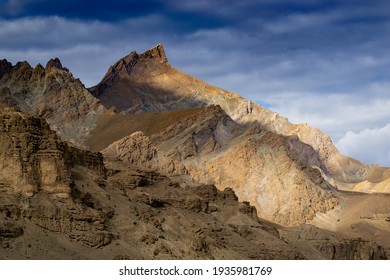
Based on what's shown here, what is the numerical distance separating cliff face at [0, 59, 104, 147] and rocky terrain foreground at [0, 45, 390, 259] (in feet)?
0.71

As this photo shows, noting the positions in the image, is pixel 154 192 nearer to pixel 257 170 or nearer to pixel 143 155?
pixel 143 155

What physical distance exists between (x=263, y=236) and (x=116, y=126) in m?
90.1

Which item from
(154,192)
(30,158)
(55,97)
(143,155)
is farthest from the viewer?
(55,97)

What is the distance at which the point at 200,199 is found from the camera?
324ft

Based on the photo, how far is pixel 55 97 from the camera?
19000cm

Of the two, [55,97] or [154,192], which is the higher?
[55,97]

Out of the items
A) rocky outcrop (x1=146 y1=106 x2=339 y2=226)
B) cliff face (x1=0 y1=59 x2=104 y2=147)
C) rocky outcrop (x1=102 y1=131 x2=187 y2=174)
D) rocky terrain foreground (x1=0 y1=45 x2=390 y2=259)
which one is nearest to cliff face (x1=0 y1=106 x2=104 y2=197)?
rocky terrain foreground (x1=0 y1=45 x2=390 y2=259)

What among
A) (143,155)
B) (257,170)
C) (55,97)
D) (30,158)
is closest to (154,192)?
(30,158)

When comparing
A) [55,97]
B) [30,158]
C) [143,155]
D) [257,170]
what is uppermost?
[55,97]

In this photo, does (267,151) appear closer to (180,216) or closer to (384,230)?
(384,230)

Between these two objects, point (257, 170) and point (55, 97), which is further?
point (55, 97)

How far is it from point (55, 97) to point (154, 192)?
97.3 meters

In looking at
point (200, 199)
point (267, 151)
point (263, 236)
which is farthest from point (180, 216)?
point (267, 151)

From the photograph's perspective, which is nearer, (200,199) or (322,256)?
(200,199)
